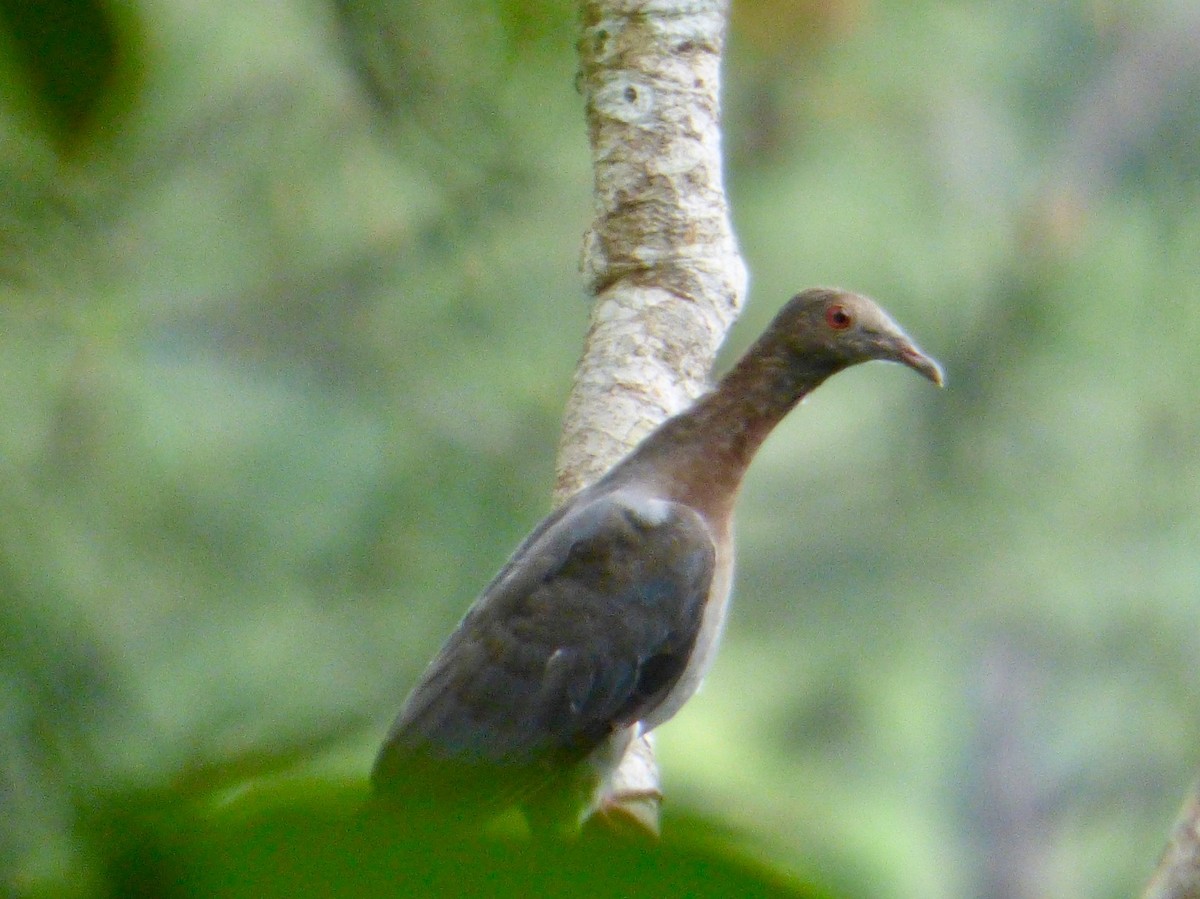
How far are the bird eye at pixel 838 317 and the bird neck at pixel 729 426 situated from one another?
0.22ft

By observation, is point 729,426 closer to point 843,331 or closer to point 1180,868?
point 843,331

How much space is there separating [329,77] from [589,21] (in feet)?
11.0

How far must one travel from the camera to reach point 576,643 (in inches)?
89.1

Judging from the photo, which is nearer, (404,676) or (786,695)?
(404,676)

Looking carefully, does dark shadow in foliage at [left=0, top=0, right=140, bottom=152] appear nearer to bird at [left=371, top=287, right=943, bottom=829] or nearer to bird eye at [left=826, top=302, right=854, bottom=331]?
bird at [left=371, top=287, right=943, bottom=829]

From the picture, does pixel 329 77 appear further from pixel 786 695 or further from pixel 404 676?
pixel 786 695

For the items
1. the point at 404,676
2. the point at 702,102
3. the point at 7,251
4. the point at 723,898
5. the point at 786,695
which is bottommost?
the point at 786,695

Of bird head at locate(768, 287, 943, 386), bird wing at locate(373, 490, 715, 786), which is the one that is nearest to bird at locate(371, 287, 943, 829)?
bird wing at locate(373, 490, 715, 786)

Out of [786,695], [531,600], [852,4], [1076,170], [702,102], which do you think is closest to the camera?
[531,600]

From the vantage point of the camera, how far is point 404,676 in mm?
5410

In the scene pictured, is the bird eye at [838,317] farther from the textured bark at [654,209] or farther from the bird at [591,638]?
the textured bark at [654,209]

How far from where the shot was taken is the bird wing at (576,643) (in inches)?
88.3

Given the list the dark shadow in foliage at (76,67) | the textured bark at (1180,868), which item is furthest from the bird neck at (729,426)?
the dark shadow in foliage at (76,67)

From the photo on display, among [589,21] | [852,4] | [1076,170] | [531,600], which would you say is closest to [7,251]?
[531,600]
